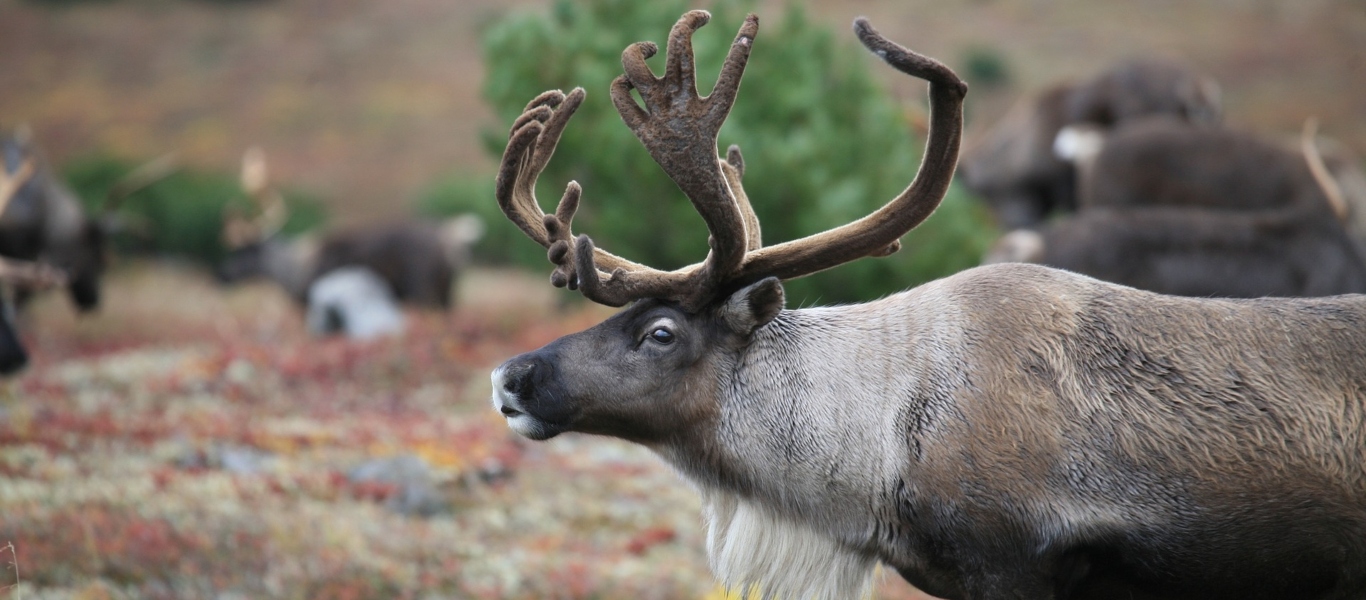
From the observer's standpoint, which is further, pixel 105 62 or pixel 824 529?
pixel 105 62

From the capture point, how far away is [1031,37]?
37.5 m

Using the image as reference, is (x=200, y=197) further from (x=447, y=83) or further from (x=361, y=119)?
(x=447, y=83)

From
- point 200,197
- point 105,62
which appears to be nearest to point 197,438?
point 200,197

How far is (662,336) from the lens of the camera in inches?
141

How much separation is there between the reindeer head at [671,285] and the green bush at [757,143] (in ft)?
26.1

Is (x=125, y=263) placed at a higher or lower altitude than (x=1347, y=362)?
lower

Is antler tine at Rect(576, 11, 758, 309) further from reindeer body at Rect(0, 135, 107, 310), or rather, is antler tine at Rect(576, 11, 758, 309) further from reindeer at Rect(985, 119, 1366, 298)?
reindeer body at Rect(0, 135, 107, 310)

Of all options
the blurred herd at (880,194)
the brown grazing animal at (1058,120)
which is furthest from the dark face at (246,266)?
the brown grazing animal at (1058,120)

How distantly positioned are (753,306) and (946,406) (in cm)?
65

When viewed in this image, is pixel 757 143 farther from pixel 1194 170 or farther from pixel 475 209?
pixel 475 209

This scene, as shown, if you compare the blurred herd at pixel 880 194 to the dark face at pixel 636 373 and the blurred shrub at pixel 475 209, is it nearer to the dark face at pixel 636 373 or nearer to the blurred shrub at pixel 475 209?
the dark face at pixel 636 373

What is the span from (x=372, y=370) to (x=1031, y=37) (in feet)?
102

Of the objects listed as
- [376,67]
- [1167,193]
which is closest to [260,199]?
[1167,193]

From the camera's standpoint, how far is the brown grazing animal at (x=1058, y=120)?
13.6m
